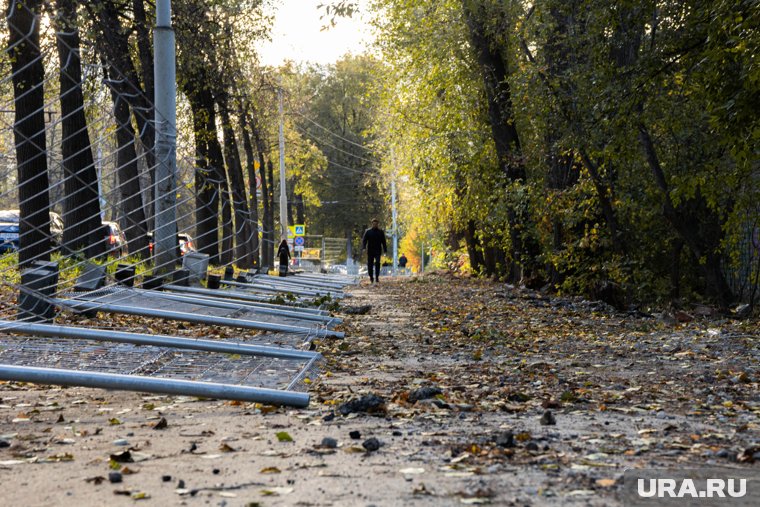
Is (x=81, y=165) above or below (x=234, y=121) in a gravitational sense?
below

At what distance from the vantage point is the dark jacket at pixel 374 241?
27.8 metres

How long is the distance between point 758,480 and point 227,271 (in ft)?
47.3

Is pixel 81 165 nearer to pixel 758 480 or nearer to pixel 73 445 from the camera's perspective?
pixel 73 445

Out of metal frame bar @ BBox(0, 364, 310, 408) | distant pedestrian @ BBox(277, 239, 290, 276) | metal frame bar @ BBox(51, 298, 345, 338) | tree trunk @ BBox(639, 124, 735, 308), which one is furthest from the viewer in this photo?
distant pedestrian @ BBox(277, 239, 290, 276)

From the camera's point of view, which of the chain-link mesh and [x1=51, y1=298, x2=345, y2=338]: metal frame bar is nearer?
the chain-link mesh

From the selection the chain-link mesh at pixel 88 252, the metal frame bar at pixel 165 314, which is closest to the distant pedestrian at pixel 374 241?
the chain-link mesh at pixel 88 252

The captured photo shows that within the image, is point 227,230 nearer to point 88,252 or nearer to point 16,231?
point 88,252

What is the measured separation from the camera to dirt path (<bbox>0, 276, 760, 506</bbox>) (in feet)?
13.2

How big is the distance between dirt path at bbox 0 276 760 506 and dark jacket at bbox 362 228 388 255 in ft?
58.8

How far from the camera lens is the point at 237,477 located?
167 inches

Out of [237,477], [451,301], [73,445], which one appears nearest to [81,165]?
[451,301]

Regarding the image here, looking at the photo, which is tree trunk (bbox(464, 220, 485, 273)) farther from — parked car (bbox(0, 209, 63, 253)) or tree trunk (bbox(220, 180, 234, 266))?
parked car (bbox(0, 209, 63, 253))

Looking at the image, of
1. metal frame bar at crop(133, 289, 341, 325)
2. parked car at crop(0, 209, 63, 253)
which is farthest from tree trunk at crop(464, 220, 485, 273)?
metal frame bar at crop(133, 289, 341, 325)

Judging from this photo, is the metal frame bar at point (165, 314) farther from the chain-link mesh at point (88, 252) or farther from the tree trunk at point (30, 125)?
the tree trunk at point (30, 125)
